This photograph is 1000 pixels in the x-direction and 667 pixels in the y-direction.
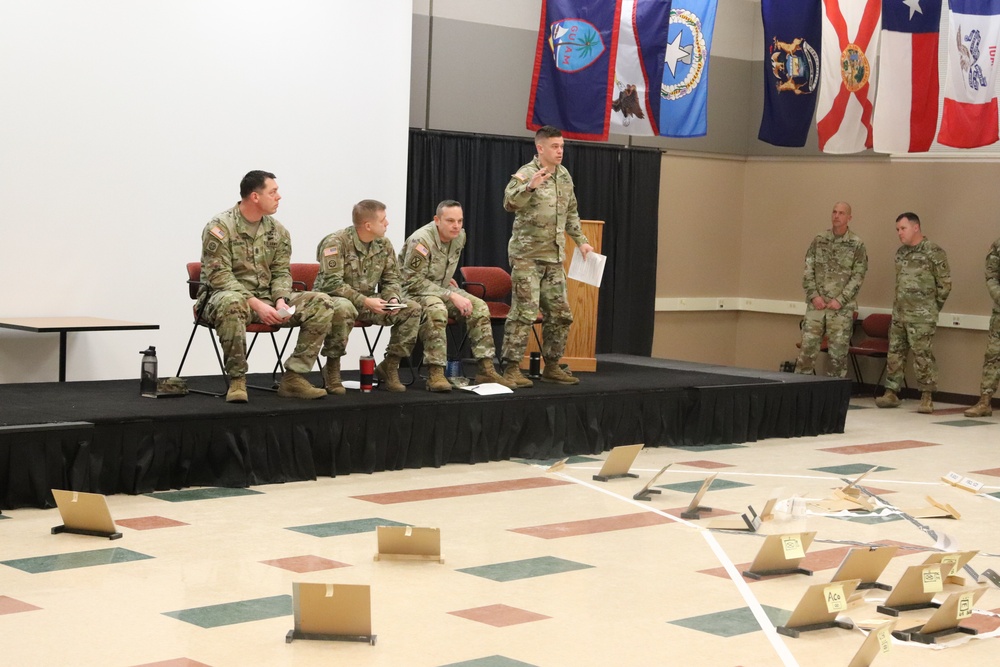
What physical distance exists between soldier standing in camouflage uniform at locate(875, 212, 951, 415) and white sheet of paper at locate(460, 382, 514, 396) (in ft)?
14.1

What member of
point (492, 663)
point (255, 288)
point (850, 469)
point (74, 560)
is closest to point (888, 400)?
point (850, 469)

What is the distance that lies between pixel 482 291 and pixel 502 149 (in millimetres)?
1809

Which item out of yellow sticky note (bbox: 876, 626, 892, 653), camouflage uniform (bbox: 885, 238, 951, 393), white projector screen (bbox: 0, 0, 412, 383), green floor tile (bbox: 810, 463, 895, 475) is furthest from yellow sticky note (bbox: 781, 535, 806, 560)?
camouflage uniform (bbox: 885, 238, 951, 393)

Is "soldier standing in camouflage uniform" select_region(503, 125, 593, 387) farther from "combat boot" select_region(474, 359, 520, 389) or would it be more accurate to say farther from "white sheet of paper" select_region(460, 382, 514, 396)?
"white sheet of paper" select_region(460, 382, 514, 396)

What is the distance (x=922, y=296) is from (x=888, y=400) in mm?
861

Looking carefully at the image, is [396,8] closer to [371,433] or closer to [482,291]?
[482,291]

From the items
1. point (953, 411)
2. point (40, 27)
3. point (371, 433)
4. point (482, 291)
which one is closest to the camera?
point (371, 433)

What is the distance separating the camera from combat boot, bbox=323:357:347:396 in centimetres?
666

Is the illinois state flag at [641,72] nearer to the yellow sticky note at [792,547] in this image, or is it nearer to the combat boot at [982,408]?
the combat boot at [982,408]

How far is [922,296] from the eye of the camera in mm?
10000

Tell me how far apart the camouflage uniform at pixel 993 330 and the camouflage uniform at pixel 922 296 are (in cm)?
38

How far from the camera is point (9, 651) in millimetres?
3240

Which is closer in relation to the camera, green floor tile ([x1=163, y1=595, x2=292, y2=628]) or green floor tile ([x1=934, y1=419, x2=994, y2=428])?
green floor tile ([x1=163, y1=595, x2=292, y2=628])

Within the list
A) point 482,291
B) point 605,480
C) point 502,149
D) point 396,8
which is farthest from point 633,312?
point 605,480
